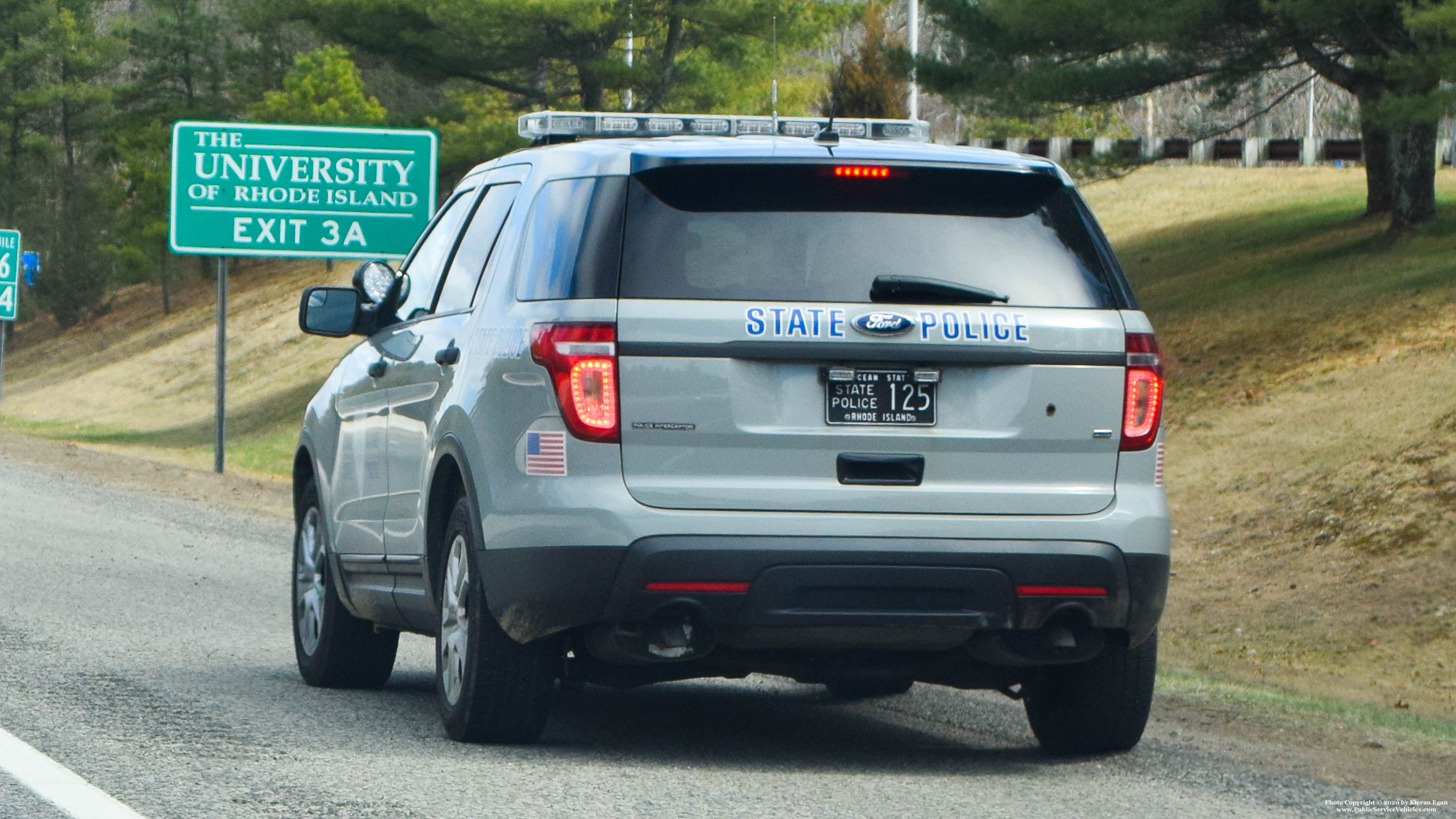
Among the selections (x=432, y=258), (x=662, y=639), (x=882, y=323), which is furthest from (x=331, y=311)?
(x=882, y=323)

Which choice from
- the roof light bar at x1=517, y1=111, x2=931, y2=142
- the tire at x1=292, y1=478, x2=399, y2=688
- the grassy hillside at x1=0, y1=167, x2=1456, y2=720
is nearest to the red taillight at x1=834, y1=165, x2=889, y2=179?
the roof light bar at x1=517, y1=111, x2=931, y2=142

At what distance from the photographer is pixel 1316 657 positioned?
38.2 feet

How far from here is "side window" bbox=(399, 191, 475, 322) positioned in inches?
306

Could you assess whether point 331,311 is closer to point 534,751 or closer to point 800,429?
point 534,751

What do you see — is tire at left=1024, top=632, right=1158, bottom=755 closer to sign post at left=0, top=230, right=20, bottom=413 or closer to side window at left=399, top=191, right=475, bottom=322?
side window at left=399, top=191, right=475, bottom=322

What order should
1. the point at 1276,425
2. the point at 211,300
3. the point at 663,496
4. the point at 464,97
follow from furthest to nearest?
the point at 211,300 → the point at 464,97 → the point at 1276,425 → the point at 663,496

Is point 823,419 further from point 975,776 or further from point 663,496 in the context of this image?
point 975,776

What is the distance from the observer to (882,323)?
6180 millimetres

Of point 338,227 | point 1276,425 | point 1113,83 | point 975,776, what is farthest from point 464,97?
point 975,776

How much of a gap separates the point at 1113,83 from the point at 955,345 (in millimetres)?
18809

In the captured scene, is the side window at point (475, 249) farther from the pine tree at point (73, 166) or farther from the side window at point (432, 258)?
the pine tree at point (73, 166)

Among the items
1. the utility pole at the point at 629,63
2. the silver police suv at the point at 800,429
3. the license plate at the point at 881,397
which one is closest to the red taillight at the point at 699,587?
the silver police suv at the point at 800,429

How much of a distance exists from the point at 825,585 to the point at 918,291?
0.93m

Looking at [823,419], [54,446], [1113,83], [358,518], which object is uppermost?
[1113,83]
